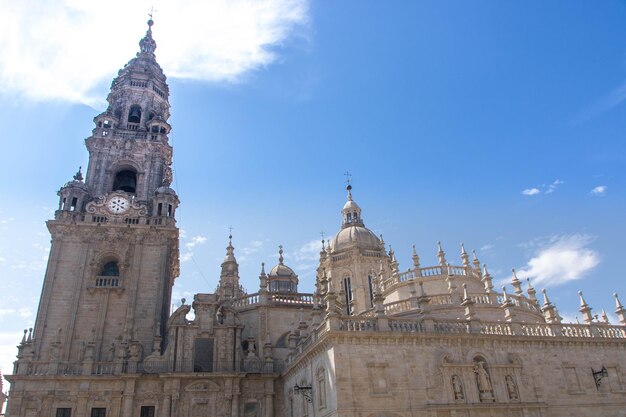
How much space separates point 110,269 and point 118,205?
4.98 meters

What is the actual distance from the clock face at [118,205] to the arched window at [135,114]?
31.5 ft

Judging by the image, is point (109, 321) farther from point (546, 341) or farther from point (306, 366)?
point (546, 341)

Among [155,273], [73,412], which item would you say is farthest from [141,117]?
[73,412]

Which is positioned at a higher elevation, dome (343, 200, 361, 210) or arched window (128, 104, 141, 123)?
arched window (128, 104, 141, 123)

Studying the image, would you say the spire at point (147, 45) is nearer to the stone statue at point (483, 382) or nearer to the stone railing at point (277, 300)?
the stone railing at point (277, 300)

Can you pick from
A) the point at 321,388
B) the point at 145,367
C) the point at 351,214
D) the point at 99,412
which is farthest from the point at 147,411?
the point at 351,214

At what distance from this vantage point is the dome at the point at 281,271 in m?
51.1

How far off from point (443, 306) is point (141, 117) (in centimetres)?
3064

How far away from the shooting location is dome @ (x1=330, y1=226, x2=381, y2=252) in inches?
2015

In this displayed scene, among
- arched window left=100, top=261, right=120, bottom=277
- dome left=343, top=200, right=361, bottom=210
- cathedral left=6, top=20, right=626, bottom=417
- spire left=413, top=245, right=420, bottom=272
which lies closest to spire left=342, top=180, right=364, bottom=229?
dome left=343, top=200, right=361, bottom=210

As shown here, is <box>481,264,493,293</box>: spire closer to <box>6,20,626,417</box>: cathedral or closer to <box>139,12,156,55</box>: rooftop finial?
<box>6,20,626,417</box>: cathedral

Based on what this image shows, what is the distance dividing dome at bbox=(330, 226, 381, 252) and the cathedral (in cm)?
305

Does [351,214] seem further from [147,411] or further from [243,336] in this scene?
[147,411]

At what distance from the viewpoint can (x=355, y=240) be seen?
2016 inches
